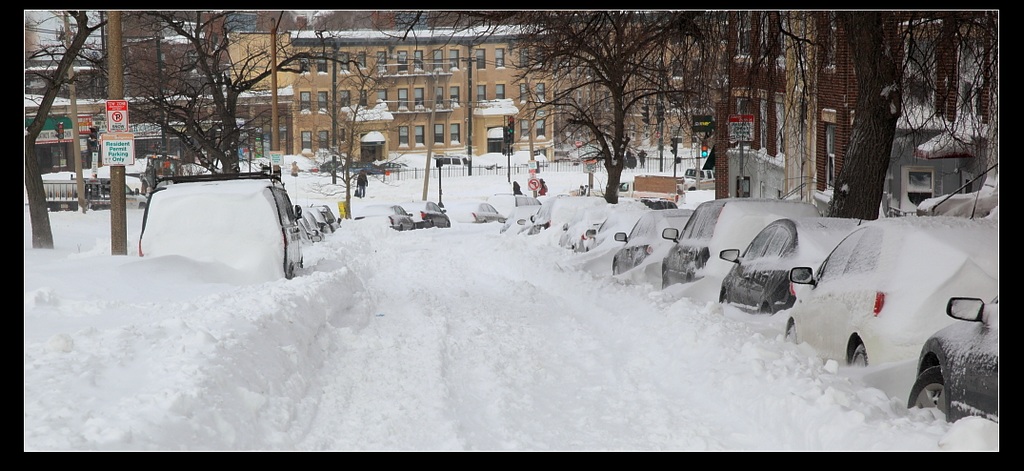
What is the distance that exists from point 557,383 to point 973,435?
3863 millimetres

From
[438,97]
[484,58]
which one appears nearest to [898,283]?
[484,58]

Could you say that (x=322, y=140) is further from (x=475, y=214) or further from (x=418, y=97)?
(x=418, y=97)

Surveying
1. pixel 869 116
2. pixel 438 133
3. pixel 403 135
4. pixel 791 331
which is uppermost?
pixel 438 133

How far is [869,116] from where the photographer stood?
15.0 meters

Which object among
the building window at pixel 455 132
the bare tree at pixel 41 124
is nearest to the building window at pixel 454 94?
the building window at pixel 455 132

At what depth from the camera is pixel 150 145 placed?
134 ft

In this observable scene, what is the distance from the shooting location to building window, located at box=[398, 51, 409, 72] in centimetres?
5136

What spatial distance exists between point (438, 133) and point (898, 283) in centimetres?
5921

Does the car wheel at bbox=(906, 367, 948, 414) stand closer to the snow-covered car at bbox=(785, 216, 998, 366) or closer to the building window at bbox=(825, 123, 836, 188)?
the snow-covered car at bbox=(785, 216, 998, 366)

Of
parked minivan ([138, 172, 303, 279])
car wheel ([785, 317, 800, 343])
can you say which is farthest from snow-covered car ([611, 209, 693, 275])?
car wheel ([785, 317, 800, 343])

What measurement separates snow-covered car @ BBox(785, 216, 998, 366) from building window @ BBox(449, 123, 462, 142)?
190ft

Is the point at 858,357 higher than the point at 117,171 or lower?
lower

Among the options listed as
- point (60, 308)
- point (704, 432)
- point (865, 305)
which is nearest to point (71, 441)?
point (60, 308)
